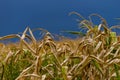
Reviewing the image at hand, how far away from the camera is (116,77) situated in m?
2.93

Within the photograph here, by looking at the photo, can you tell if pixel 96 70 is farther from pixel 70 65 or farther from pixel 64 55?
pixel 64 55

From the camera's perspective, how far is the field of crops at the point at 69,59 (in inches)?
116

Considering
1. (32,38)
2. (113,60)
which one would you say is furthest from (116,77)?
(32,38)

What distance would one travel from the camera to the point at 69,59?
3.23 metres

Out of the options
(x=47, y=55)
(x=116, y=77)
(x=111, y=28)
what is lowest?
(x=116, y=77)

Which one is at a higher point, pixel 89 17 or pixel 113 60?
pixel 89 17

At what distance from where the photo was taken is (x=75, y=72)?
3051mm

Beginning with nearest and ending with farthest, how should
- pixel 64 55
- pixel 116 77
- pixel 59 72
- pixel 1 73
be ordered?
pixel 116 77
pixel 59 72
pixel 1 73
pixel 64 55

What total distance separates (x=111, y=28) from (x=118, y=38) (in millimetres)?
108

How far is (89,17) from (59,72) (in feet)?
2.82

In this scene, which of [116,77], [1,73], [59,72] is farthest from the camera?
[1,73]

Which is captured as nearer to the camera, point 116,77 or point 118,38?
point 116,77

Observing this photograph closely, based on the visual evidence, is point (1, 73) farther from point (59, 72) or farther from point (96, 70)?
point (96, 70)

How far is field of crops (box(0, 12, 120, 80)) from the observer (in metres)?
2.96
